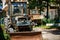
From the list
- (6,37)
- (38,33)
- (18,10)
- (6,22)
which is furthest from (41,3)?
(38,33)

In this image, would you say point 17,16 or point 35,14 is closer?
point 17,16

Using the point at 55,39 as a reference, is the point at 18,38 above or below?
above

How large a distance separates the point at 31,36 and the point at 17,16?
1721cm

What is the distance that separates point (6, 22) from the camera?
19.5m

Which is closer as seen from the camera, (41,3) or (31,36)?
(31,36)

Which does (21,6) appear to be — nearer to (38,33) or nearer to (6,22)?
(6,22)

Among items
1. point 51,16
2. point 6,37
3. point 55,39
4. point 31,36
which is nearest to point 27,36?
point 31,36

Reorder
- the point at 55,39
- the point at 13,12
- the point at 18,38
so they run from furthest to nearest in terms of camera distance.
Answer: the point at 13,12, the point at 55,39, the point at 18,38

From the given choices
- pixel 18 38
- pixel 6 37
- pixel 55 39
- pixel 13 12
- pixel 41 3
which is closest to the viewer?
pixel 18 38

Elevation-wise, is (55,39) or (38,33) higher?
(38,33)

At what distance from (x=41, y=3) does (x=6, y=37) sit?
20190 millimetres

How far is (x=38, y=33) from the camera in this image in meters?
11.0

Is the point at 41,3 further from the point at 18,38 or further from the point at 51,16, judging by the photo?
the point at 18,38

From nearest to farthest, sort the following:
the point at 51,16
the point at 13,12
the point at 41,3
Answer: the point at 13,12 → the point at 41,3 → the point at 51,16
